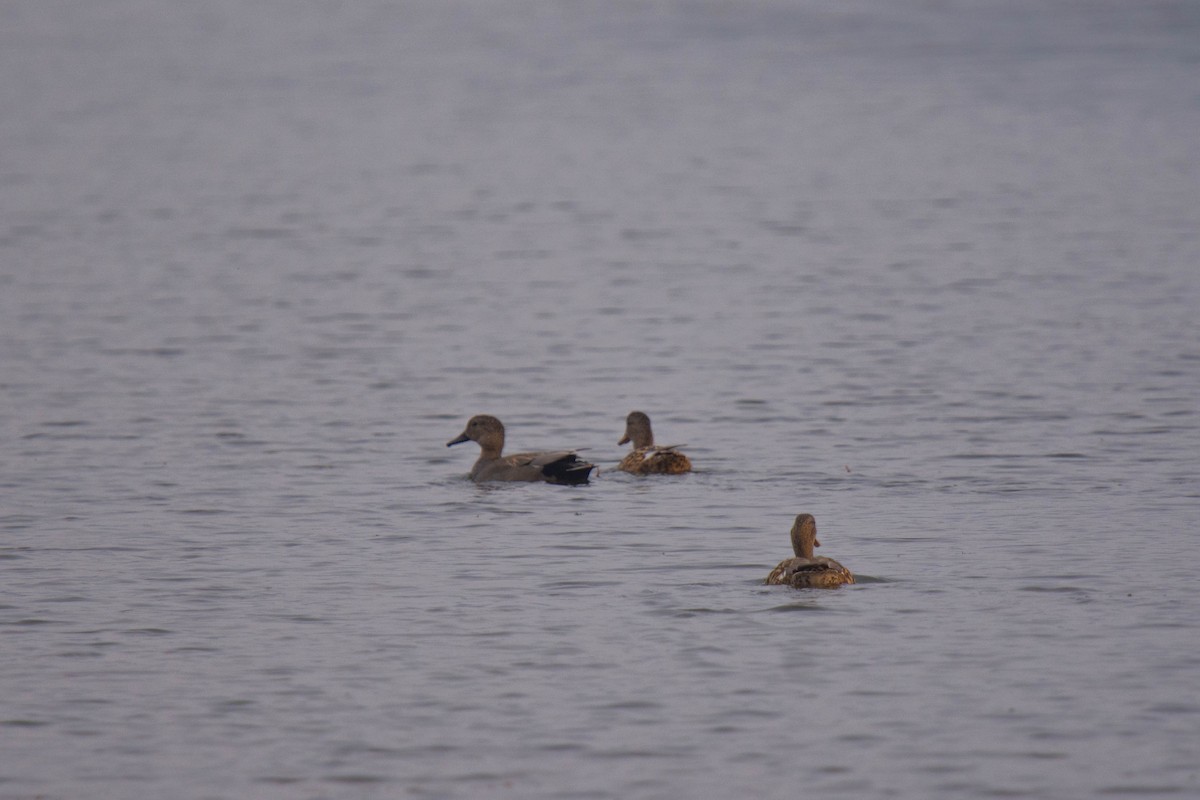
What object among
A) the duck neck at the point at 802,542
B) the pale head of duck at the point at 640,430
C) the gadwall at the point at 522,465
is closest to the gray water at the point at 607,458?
the gadwall at the point at 522,465

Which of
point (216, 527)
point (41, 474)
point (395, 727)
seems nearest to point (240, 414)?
point (41, 474)

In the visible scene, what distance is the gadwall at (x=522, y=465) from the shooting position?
1620 centimetres

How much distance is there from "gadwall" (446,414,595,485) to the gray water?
20 centimetres

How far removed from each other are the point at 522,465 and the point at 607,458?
57.1 inches

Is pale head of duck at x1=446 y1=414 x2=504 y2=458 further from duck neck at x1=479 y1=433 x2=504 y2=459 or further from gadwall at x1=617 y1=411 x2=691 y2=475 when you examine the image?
gadwall at x1=617 y1=411 x2=691 y2=475

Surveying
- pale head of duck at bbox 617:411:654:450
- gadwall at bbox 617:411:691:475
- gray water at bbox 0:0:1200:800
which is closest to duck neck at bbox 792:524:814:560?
gray water at bbox 0:0:1200:800

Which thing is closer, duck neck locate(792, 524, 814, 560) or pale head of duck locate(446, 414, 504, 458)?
duck neck locate(792, 524, 814, 560)

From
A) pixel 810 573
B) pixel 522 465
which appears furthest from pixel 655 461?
pixel 810 573

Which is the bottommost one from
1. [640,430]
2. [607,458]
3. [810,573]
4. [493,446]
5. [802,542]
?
[810,573]

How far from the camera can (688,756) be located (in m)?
9.45

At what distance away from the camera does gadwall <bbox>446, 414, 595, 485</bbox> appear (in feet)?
53.2

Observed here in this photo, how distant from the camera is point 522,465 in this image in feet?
53.7

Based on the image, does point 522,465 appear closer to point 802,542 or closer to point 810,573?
point 802,542

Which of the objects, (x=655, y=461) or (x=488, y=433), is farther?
(x=488, y=433)
